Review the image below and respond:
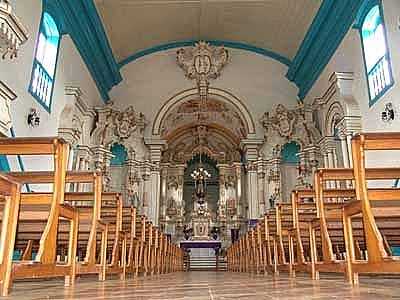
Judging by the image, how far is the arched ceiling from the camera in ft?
37.7

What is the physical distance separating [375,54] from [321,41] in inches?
106

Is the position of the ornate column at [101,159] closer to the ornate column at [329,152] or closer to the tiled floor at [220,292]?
the ornate column at [329,152]

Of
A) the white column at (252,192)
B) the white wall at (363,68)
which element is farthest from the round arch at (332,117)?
the white column at (252,192)

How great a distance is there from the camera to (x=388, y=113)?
25.9ft

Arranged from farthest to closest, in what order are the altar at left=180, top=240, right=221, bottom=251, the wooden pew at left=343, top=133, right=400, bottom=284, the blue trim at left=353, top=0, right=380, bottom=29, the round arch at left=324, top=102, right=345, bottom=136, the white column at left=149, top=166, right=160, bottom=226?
the altar at left=180, top=240, right=221, bottom=251, the white column at left=149, top=166, right=160, bottom=226, the round arch at left=324, top=102, right=345, bottom=136, the blue trim at left=353, top=0, right=380, bottom=29, the wooden pew at left=343, top=133, right=400, bottom=284

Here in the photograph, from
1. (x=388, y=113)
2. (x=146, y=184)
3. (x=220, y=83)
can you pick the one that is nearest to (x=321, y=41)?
(x=220, y=83)

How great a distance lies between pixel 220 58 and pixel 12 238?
12.2m

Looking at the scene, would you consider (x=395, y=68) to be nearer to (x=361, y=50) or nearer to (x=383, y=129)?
(x=383, y=129)

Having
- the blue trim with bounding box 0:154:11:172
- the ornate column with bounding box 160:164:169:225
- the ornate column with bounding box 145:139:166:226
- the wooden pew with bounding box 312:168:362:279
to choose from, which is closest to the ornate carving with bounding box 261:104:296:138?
the ornate column with bounding box 145:139:166:226

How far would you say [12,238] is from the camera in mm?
2227

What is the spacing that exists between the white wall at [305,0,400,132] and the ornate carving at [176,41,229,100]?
322 cm

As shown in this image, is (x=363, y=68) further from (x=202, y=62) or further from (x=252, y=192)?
(x=202, y=62)

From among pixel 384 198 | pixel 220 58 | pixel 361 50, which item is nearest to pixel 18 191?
pixel 384 198

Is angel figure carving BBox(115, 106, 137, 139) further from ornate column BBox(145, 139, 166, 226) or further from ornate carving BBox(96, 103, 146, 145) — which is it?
ornate column BBox(145, 139, 166, 226)
